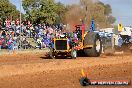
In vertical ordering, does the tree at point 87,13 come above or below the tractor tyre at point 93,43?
above

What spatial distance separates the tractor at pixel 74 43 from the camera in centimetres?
1989

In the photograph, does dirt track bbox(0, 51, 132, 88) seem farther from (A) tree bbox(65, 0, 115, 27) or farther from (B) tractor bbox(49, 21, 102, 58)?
(A) tree bbox(65, 0, 115, 27)

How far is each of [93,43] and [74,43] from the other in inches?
43.1

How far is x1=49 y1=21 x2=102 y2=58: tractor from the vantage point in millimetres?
19891

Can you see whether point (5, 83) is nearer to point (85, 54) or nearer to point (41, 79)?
point (41, 79)

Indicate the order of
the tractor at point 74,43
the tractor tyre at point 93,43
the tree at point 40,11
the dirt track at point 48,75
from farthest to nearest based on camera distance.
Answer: the tree at point 40,11 → the tractor tyre at point 93,43 → the tractor at point 74,43 → the dirt track at point 48,75

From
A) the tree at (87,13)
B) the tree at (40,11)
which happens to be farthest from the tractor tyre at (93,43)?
the tree at (40,11)

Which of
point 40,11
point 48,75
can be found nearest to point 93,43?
point 48,75

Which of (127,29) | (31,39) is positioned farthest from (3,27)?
(127,29)

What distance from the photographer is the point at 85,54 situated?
2147cm

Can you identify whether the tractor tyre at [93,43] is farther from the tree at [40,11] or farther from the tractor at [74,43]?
the tree at [40,11]

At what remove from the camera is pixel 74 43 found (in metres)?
20.0

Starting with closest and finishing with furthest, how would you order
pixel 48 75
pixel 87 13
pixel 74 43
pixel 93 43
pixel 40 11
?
pixel 48 75
pixel 74 43
pixel 93 43
pixel 40 11
pixel 87 13

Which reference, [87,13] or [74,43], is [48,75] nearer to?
[74,43]
